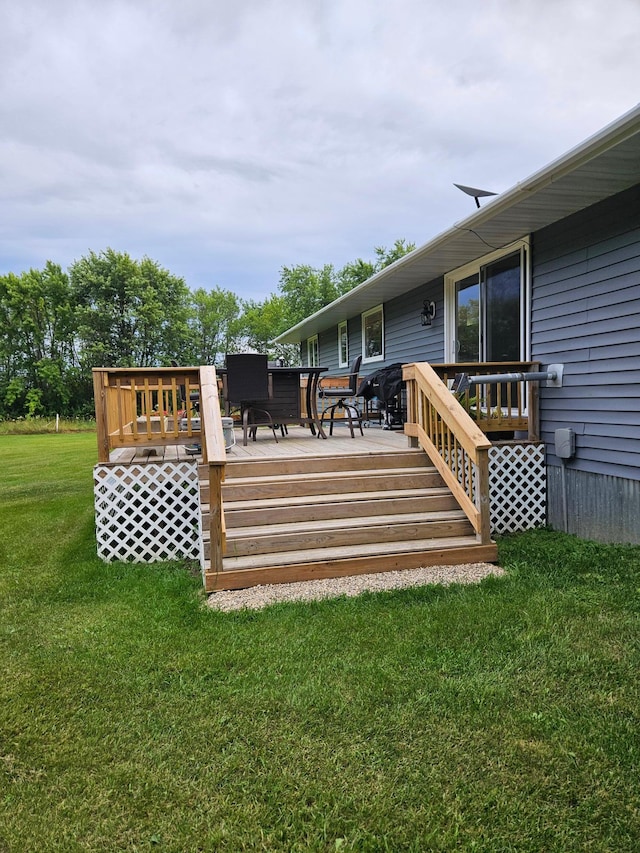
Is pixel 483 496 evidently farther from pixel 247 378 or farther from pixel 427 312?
pixel 427 312

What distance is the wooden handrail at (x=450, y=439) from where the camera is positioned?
158 inches

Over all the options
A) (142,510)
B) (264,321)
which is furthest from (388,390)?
(264,321)

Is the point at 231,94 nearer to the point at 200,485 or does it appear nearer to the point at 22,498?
the point at 22,498

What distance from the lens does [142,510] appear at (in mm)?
4605

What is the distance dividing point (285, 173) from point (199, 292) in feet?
37.6

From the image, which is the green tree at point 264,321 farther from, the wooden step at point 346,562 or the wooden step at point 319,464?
the wooden step at point 346,562

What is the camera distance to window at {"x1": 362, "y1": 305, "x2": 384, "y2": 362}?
33.4 feet

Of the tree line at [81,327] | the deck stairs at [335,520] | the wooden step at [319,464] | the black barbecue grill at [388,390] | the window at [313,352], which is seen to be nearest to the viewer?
the deck stairs at [335,520]

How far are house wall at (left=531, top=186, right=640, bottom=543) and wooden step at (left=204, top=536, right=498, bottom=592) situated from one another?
1.48 metres

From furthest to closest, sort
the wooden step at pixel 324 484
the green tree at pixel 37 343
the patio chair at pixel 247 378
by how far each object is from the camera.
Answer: the green tree at pixel 37 343, the patio chair at pixel 247 378, the wooden step at pixel 324 484

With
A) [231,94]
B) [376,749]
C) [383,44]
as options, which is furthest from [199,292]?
[376,749]

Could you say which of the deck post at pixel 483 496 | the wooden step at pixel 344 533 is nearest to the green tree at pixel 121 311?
the wooden step at pixel 344 533

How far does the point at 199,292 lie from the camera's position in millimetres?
34000

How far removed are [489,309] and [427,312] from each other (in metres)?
1.53
